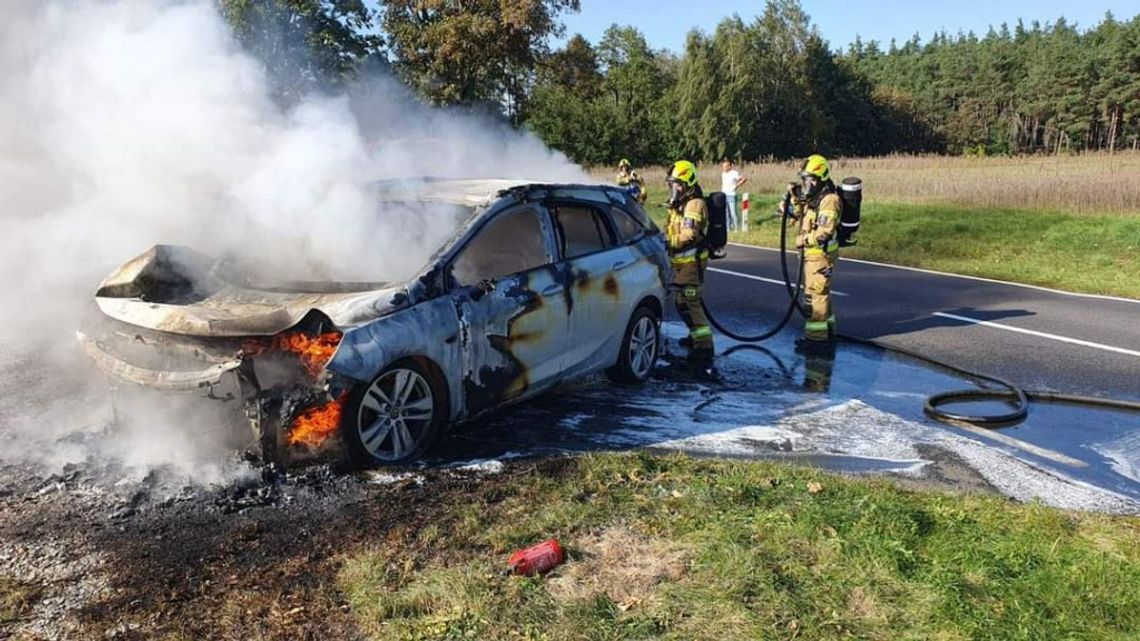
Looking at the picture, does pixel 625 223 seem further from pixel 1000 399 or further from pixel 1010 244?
pixel 1010 244

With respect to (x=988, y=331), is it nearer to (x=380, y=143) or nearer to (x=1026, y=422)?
(x=1026, y=422)

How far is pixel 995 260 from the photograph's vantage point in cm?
1490

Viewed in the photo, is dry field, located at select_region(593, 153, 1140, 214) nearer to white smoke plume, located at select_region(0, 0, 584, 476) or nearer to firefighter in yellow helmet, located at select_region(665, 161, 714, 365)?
firefighter in yellow helmet, located at select_region(665, 161, 714, 365)

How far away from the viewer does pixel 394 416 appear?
4.68 metres

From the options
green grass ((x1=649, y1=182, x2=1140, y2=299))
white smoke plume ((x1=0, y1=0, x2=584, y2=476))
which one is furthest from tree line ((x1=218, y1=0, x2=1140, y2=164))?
green grass ((x1=649, y1=182, x2=1140, y2=299))

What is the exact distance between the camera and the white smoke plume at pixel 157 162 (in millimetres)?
5383

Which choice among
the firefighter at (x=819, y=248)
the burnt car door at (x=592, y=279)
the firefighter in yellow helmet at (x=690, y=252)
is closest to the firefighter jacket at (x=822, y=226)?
the firefighter at (x=819, y=248)

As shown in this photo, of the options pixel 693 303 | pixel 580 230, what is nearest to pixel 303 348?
pixel 580 230

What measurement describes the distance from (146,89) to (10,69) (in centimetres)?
133

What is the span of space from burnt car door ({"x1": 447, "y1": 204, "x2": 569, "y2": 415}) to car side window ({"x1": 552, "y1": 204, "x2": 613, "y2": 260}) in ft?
0.60

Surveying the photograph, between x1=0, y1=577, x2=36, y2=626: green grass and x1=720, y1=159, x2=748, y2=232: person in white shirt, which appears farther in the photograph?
x1=720, y1=159, x2=748, y2=232: person in white shirt

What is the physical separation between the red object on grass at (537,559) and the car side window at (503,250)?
6.22ft

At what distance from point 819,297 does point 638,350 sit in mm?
2367

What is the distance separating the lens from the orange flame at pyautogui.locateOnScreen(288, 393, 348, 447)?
4.33m
